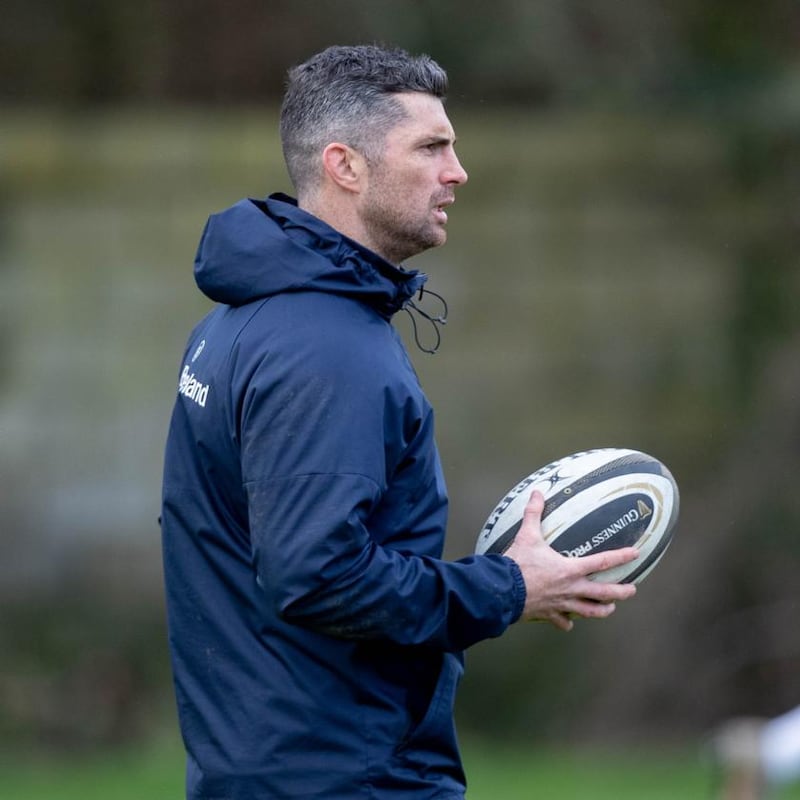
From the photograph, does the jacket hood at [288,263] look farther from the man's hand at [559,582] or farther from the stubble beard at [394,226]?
the man's hand at [559,582]

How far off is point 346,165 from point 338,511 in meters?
0.82

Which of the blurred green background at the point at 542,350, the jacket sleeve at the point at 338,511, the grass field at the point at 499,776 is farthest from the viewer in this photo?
the blurred green background at the point at 542,350

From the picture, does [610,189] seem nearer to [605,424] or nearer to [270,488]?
[605,424]

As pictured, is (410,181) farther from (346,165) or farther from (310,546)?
(310,546)

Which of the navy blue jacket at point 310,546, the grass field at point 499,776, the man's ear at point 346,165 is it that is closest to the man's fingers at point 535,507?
the navy blue jacket at point 310,546

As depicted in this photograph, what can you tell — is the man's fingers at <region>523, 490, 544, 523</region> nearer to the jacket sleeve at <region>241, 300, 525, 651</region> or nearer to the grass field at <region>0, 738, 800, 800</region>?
the jacket sleeve at <region>241, 300, 525, 651</region>

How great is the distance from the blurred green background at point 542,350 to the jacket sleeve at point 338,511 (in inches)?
241

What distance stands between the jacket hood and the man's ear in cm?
12

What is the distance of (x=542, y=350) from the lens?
9.79 metres

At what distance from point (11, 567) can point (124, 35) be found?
3911mm

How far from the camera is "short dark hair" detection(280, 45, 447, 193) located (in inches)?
133

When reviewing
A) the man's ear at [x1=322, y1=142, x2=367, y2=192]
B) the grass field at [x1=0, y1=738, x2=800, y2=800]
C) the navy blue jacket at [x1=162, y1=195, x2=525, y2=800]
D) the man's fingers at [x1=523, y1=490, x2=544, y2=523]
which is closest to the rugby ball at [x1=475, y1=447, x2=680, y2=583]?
the man's fingers at [x1=523, y1=490, x2=544, y2=523]

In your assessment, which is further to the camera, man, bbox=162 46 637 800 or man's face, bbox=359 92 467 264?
man's face, bbox=359 92 467 264

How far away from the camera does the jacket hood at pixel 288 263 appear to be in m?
3.23
